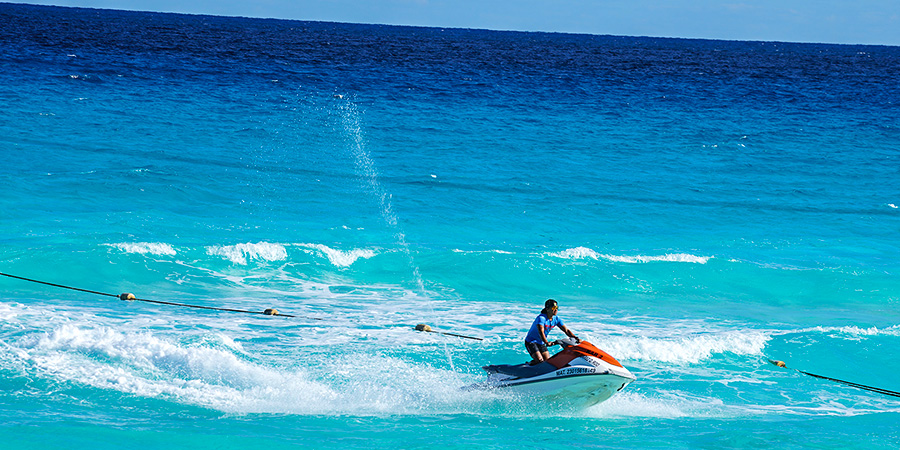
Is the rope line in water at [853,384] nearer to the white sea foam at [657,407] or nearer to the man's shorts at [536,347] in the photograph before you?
the white sea foam at [657,407]

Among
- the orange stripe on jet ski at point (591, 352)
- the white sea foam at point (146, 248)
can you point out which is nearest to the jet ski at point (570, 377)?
the orange stripe on jet ski at point (591, 352)

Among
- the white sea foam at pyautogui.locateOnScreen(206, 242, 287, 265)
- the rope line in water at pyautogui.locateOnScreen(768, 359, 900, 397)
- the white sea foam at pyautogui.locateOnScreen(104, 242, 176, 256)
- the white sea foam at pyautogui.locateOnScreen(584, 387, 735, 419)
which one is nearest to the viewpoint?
the white sea foam at pyautogui.locateOnScreen(584, 387, 735, 419)

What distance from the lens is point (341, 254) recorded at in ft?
61.5

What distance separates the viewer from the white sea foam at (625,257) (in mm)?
19328

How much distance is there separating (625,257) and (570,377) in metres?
9.83

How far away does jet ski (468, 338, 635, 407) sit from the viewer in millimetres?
10078

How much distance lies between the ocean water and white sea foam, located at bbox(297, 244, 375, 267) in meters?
0.10

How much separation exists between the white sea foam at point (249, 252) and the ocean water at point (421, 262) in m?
0.07

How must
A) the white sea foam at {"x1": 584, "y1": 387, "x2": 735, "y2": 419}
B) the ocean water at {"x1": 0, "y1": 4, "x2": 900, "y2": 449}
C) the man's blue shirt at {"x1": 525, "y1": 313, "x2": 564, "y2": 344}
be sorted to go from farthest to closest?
the white sea foam at {"x1": 584, "y1": 387, "x2": 735, "y2": 419} < the man's blue shirt at {"x1": 525, "y1": 313, "x2": 564, "y2": 344} < the ocean water at {"x1": 0, "y1": 4, "x2": 900, "y2": 449}

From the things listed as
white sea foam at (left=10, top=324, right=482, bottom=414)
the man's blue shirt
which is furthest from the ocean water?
the man's blue shirt

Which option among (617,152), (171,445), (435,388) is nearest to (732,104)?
(617,152)

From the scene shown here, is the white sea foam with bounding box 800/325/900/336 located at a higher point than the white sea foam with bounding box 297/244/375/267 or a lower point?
lower

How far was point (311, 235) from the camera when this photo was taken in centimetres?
2058

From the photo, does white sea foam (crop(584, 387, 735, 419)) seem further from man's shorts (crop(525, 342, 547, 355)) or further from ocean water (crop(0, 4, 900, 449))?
man's shorts (crop(525, 342, 547, 355))
